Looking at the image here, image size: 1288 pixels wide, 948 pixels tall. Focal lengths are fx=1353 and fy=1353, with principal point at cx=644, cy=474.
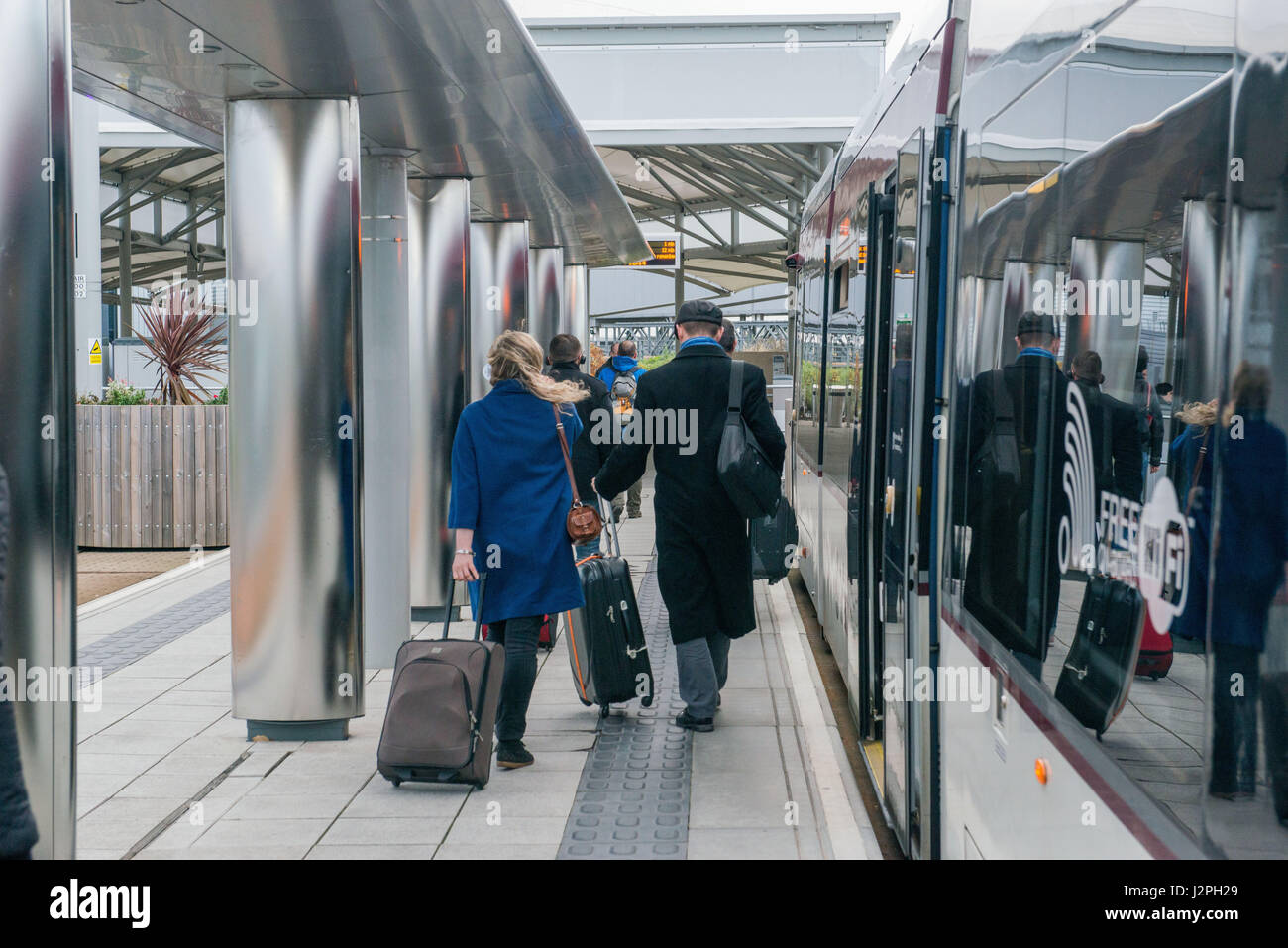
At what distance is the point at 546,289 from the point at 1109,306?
15.2m

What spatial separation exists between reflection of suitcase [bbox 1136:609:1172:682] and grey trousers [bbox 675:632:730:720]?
162 inches

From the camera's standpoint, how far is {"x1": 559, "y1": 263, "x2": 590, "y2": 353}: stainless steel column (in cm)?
2061

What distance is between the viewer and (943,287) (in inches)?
152

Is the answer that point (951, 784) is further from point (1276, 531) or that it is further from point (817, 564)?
point (817, 564)

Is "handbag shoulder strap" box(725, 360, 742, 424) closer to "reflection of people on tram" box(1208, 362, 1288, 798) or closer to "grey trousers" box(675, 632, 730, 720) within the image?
"grey trousers" box(675, 632, 730, 720)

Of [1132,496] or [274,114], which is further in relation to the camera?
[274,114]

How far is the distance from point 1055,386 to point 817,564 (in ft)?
20.7


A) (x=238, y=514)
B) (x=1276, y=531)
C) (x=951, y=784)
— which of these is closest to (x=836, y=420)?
(x=238, y=514)

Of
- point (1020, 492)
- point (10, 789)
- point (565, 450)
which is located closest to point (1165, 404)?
point (1020, 492)

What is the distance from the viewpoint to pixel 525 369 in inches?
226

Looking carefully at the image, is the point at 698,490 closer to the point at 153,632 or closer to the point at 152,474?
the point at 153,632

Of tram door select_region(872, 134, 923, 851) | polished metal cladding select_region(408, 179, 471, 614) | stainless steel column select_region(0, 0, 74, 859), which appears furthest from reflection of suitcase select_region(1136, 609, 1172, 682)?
polished metal cladding select_region(408, 179, 471, 614)
